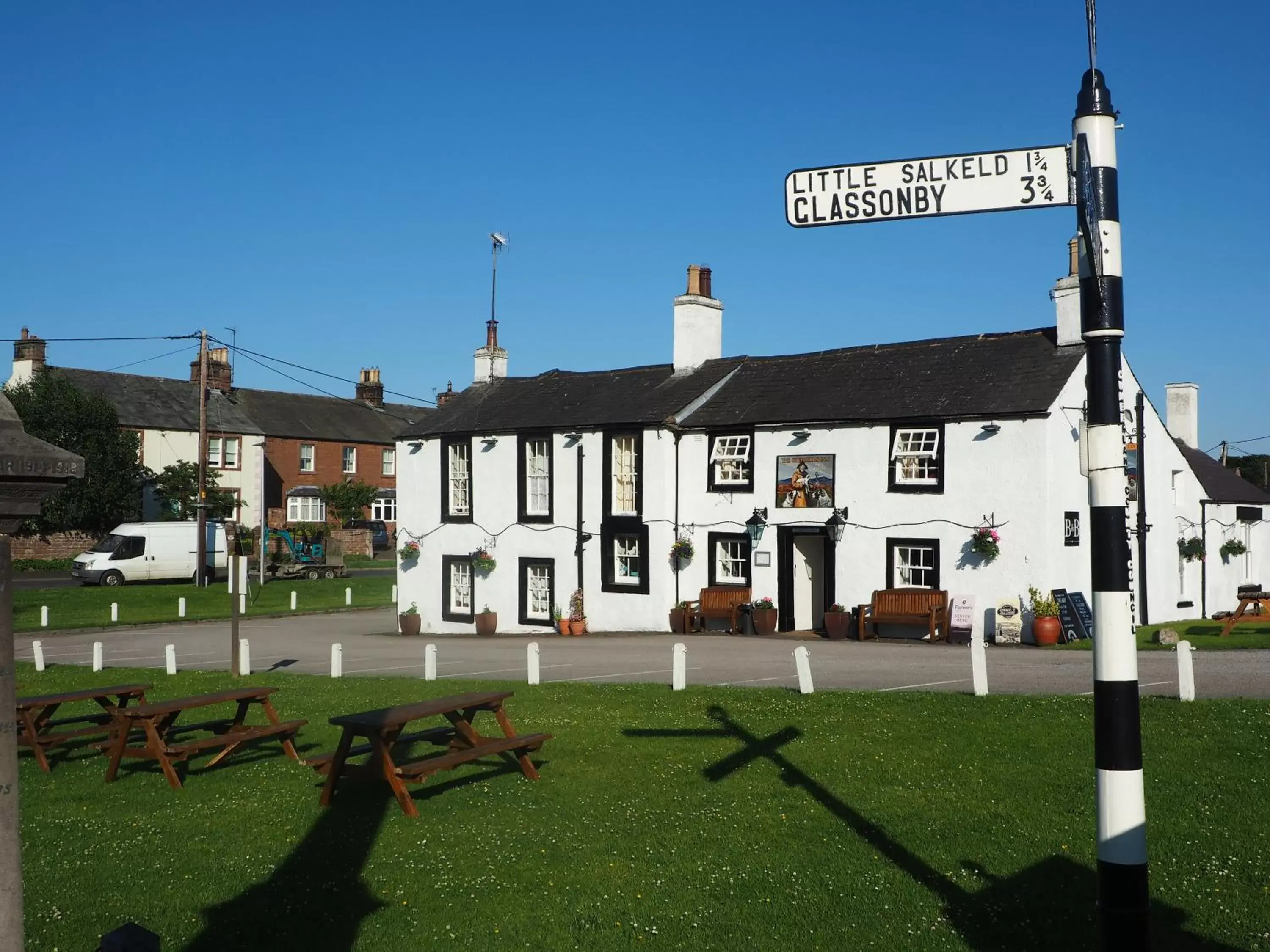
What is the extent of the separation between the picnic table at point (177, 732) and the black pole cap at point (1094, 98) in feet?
34.0

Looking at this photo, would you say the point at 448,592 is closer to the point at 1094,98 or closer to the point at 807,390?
the point at 807,390

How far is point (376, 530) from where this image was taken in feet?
231

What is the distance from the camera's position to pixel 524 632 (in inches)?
1304

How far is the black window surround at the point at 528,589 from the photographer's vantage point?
3303 centimetres

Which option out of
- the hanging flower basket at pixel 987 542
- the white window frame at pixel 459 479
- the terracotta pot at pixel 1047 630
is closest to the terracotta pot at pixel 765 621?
the hanging flower basket at pixel 987 542

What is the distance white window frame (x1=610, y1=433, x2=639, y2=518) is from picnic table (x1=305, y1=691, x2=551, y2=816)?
1930 cm

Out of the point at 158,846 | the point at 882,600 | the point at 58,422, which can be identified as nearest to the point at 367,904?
the point at 158,846

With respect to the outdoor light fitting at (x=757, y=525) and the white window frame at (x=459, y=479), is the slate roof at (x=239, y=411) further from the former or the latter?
the outdoor light fitting at (x=757, y=525)

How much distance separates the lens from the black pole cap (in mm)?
5066

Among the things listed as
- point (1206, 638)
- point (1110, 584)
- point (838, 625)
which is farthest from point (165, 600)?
point (1110, 584)

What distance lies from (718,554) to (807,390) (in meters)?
4.70

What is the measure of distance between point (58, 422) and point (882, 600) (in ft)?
140

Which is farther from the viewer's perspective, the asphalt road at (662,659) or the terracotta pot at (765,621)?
the terracotta pot at (765,621)

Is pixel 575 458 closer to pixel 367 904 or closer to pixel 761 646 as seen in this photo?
pixel 761 646
